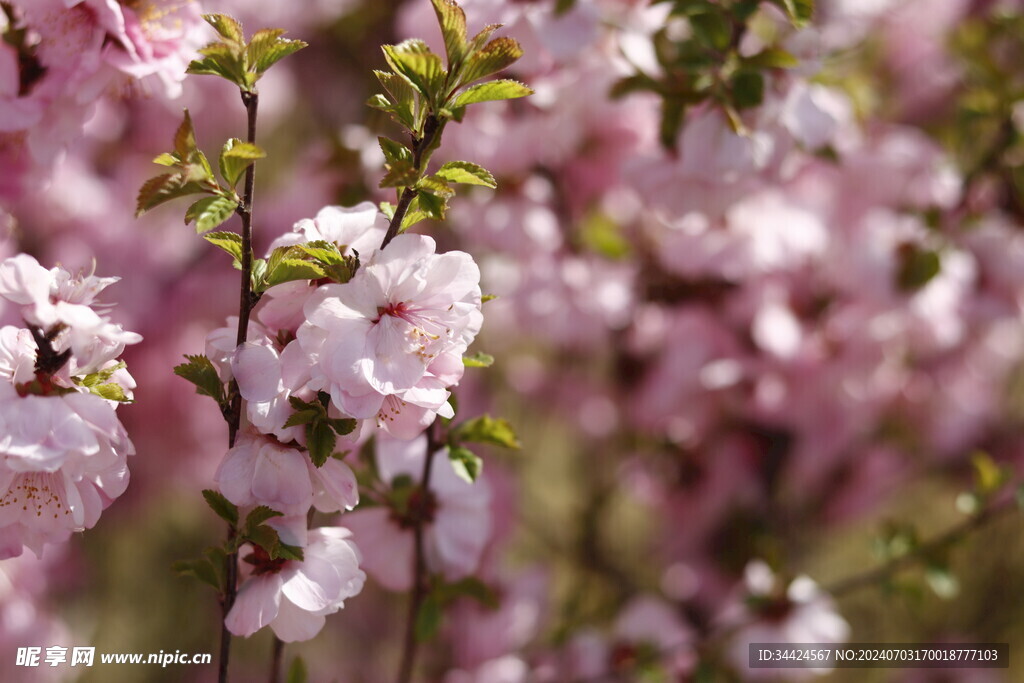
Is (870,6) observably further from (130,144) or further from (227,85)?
(130,144)

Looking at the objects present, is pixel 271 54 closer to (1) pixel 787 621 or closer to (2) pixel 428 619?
(2) pixel 428 619

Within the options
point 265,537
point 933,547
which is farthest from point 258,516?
point 933,547

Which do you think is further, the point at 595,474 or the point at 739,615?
the point at 595,474

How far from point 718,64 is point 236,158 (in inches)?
16.4

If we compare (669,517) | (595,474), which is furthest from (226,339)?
(595,474)

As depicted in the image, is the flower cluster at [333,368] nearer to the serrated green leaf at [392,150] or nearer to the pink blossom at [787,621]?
the serrated green leaf at [392,150]

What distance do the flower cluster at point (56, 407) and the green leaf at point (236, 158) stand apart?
0.28 feet

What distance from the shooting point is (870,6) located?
121 centimetres

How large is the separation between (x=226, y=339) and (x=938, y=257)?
Result: 78 centimetres

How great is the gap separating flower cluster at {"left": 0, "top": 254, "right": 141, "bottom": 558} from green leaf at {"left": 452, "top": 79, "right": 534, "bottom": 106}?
0.68 feet

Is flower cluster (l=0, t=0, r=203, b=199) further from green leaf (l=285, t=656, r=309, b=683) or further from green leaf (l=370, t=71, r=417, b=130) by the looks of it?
green leaf (l=285, t=656, r=309, b=683)

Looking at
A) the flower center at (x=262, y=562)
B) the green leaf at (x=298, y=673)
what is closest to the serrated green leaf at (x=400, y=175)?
the flower center at (x=262, y=562)

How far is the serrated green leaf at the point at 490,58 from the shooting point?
0.46 m

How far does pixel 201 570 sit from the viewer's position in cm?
50
